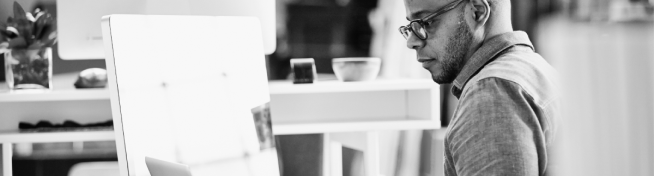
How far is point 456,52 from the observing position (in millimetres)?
1034

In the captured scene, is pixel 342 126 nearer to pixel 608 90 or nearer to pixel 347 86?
pixel 347 86

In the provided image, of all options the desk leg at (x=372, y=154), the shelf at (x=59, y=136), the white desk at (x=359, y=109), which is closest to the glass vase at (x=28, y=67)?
the shelf at (x=59, y=136)

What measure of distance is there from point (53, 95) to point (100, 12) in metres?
0.32

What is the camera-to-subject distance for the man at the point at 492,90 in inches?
29.5

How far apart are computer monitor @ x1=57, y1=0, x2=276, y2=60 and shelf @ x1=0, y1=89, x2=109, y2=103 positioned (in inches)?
5.5

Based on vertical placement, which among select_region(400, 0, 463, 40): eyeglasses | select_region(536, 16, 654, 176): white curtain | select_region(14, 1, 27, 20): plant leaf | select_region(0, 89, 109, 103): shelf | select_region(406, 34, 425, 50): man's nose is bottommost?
select_region(0, 89, 109, 103): shelf

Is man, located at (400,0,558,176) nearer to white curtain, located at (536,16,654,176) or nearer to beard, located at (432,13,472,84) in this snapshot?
beard, located at (432,13,472,84)

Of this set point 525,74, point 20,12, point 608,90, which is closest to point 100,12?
point 20,12

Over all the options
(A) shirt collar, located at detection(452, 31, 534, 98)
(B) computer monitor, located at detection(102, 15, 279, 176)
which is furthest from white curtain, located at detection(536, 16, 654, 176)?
(B) computer monitor, located at detection(102, 15, 279, 176)

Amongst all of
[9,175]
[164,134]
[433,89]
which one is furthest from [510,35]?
[9,175]

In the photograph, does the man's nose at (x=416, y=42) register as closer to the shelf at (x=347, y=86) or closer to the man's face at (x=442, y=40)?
the man's face at (x=442, y=40)

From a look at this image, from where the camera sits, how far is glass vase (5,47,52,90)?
211 centimetres

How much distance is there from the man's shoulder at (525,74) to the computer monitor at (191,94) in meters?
0.71

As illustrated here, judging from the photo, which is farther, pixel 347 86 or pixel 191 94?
pixel 347 86
